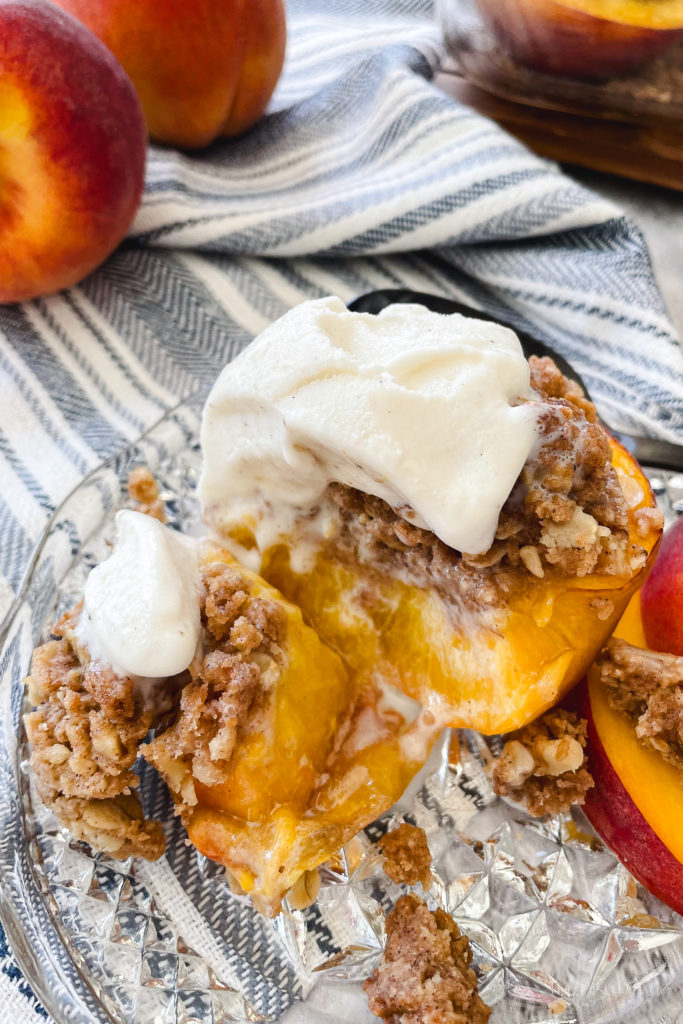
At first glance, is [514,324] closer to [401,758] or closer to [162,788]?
[401,758]

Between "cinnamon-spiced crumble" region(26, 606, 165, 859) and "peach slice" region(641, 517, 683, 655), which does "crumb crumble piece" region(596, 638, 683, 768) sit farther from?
"cinnamon-spiced crumble" region(26, 606, 165, 859)

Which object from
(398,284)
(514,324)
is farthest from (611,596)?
(398,284)

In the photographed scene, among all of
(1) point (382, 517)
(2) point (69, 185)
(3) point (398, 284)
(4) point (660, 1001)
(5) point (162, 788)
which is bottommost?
(4) point (660, 1001)

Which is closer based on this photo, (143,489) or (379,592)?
(379,592)

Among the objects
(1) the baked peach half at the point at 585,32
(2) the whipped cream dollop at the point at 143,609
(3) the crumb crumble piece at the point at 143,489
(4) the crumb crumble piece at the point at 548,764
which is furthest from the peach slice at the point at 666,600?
(1) the baked peach half at the point at 585,32

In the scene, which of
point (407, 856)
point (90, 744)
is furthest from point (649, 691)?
point (90, 744)

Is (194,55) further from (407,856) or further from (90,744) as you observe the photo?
(407,856)

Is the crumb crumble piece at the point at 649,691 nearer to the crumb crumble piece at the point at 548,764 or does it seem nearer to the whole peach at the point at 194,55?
the crumb crumble piece at the point at 548,764
